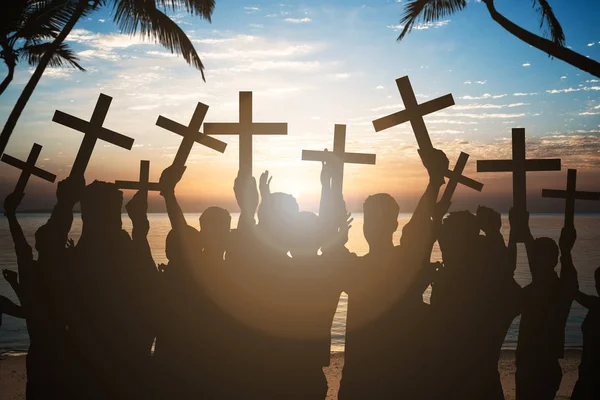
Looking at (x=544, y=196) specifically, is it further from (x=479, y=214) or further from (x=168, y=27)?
(x=168, y=27)

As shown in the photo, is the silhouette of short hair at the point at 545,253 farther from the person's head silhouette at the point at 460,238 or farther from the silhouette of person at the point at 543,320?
the person's head silhouette at the point at 460,238

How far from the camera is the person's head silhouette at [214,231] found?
452cm

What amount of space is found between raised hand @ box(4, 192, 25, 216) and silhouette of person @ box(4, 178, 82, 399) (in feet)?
2.99

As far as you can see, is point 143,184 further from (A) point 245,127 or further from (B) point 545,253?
(B) point 545,253

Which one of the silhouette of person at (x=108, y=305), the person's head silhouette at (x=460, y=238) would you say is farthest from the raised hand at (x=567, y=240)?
the silhouette of person at (x=108, y=305)

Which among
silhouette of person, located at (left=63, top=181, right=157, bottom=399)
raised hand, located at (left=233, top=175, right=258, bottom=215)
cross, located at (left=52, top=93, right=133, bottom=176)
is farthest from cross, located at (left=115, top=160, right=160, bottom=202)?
raised hand, located at (left=233, top=175, right=258, bottom=215)

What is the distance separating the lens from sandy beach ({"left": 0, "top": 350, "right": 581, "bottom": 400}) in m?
8.83

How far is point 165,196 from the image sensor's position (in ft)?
16.1

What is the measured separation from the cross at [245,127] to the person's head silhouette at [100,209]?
1732 mm

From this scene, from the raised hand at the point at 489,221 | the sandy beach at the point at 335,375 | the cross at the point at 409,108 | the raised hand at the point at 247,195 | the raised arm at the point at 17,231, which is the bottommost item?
the sandy beach at the point at 335,375

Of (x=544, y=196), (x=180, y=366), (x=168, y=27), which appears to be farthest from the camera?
(x=168, y=27)

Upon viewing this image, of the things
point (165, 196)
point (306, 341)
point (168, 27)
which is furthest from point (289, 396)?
point (168, 27)

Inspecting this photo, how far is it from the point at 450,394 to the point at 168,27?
1019 centimetres

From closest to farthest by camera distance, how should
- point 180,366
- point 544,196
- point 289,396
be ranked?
point 289,396
point 180,366
point 544,196
